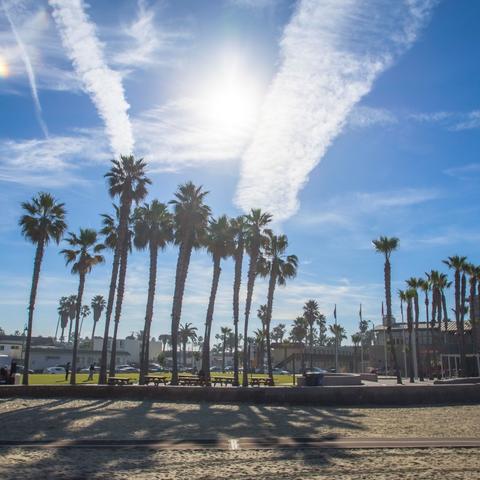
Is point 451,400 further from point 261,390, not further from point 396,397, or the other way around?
point 261,390

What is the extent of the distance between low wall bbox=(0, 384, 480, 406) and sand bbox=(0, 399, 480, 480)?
0.95 m

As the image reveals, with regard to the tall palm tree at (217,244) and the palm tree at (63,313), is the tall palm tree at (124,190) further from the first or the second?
the palm tree at (63,313)

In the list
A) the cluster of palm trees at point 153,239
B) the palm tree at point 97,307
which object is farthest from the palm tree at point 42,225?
the palm tree at point 97,307

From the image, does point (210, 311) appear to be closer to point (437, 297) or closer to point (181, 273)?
point (181, 273)

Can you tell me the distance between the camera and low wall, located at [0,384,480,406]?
2231 centimetres

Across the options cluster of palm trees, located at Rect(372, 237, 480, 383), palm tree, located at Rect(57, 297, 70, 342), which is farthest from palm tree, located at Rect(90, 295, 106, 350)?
cluster of palm trees, located at Rect(372, 237, 480, 383)

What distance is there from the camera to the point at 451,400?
23547 mm

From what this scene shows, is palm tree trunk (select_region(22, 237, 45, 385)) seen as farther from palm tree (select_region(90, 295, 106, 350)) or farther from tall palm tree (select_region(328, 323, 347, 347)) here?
palm tree (select_region(90, 295, 106, 350))

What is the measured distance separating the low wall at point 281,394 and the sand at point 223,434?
952mm

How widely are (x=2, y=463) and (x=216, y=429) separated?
6.43 m

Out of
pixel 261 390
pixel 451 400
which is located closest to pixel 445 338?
pixel 451 400

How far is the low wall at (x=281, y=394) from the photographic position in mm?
22312

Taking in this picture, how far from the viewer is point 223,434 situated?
14.3 meters

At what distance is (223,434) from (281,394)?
8.58 m
